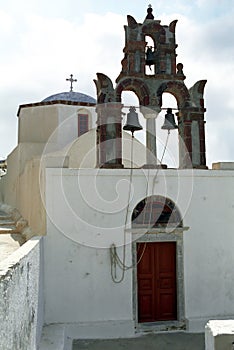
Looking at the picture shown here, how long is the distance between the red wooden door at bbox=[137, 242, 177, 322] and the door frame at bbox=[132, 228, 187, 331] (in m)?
0.13

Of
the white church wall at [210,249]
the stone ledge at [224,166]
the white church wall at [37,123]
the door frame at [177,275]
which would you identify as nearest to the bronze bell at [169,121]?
the white church wall at [210,249]

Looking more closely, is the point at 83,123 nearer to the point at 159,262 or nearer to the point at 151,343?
the point at 159,262

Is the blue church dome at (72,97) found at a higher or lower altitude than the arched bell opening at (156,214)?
higher

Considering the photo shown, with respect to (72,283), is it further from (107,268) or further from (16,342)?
(16,342)

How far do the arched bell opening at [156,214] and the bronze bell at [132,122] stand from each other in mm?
1555

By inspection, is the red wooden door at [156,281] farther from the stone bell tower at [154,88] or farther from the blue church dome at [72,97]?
the blue church dome at [72,97]

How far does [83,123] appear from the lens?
48.0 feet

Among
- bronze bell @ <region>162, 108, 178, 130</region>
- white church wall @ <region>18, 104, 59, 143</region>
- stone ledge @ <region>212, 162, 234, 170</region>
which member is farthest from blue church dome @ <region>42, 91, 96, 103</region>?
stone ledge @ <region>212, 162, 234, 170</region>

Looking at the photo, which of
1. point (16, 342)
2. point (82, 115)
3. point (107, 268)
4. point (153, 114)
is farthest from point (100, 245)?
point (82, 115)

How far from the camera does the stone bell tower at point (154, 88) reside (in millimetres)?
7910

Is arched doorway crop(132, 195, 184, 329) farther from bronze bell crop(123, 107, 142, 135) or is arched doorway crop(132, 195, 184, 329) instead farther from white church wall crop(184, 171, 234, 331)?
bronze bell crop(123, 107, 142, 135)

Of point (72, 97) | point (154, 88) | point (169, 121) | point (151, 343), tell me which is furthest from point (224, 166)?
point (72, 97)

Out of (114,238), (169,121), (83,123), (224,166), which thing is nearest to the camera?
(114,238)

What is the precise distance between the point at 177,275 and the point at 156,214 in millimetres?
1405
